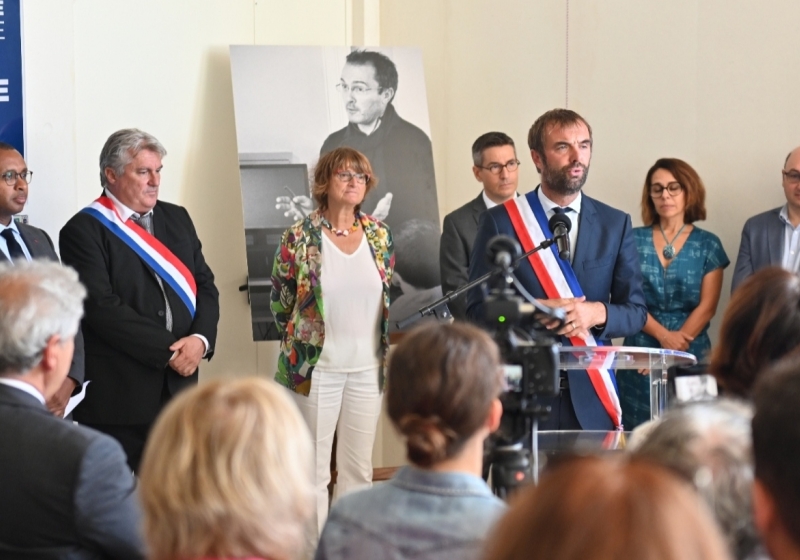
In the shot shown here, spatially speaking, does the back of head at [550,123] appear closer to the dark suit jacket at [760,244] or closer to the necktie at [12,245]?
the dark suit jacket at [760,244]

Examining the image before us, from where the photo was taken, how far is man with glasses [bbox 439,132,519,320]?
454cm

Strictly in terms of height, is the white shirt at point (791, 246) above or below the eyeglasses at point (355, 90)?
below

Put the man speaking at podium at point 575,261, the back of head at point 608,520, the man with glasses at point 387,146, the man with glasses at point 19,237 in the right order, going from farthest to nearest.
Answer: the man with glasses at point 387,146
the man with glasses at point 19,237
the man speaking at podium at point 575,261
the back of head at point 608,520

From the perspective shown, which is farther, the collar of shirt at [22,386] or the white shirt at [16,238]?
the white shirt at [16,238]

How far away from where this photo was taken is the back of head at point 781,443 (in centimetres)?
102

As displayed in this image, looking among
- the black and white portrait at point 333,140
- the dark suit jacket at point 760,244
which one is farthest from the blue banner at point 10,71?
the dark suit jacket at point 760,244

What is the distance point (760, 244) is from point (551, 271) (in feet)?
5.32

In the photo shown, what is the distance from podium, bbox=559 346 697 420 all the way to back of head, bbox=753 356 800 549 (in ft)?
4.85

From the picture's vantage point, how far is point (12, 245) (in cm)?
367

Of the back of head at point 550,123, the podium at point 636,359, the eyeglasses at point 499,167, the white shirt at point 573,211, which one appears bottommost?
the podium at point 636,359

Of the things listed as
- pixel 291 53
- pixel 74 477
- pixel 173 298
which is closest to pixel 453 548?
pixel 74 477

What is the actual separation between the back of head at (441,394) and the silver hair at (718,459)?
0.32 metres

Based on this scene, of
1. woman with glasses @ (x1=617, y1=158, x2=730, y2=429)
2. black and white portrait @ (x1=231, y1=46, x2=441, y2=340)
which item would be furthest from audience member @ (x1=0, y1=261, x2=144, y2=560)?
black and white portrait @ (x1=231, y1=46, x2=441, y2=340)

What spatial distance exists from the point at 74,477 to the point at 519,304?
34.1 inches
